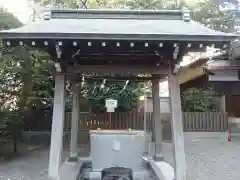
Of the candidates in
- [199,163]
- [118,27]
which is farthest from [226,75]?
[118,27]

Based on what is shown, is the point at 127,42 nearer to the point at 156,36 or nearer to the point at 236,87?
the point at 156,36

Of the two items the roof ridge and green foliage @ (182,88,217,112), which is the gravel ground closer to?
green foliage @ (182,88,217,112)

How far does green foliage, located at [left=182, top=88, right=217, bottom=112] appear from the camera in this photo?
1380 centimetres

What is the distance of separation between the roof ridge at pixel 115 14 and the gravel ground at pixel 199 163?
3432 mm

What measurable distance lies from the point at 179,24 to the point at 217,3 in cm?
745

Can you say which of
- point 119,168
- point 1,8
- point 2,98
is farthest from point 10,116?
point 119,168

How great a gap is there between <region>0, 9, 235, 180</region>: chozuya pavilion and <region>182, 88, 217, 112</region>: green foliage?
6.47 m

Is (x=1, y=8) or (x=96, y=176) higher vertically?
(x=1, y=8)

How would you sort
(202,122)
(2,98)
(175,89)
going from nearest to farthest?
1. (175,89)
2. (2,98)
3. (202,122)

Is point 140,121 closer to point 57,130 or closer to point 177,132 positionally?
point 177,132

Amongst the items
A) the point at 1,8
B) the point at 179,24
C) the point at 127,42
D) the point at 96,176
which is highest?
the point at 1,8

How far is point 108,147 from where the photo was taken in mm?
6676

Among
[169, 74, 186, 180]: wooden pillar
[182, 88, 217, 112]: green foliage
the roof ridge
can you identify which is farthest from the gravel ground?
the roof ridge

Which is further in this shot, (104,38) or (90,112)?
(90,112)
